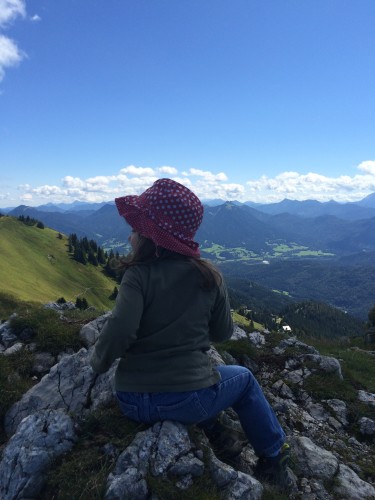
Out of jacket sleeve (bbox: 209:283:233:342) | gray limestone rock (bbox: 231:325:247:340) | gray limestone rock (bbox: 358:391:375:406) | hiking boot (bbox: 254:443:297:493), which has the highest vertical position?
jacket sleeve (bbox: 209:283:233:342)

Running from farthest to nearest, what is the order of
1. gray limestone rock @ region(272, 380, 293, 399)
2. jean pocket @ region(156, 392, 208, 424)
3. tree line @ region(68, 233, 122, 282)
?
1. tree line @ region(68, 233, 122, 282)
2. gray limestone rock @ region(272, 380, 293, 399)
3. jean pocket @ region(156, 392, 208, 424)

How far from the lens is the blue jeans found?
5.78m

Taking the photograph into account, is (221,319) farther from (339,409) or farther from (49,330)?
(49,330)

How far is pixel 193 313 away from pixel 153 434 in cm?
204

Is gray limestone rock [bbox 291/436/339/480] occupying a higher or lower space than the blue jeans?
lower

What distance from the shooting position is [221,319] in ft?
20.5

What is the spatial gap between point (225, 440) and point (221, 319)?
222 centimetres

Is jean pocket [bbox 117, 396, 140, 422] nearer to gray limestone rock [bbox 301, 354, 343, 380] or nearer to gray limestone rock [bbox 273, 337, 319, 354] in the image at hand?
gray limestone rock [bbox 301, 354, 343, 380]

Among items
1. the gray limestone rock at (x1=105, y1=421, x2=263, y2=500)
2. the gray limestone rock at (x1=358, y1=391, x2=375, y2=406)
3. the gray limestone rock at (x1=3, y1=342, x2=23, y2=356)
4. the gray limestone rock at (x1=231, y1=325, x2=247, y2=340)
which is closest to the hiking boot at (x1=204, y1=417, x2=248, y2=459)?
the gray limestone rock at (x1=105, y1=421, x2=263, y2=500)

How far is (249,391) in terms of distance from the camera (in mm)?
6371

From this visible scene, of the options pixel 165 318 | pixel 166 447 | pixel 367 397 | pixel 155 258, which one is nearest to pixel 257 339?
pixel 367 397

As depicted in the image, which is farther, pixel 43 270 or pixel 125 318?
pixel 43 270

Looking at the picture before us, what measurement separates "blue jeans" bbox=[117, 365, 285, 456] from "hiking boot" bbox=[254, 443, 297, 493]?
136 millimetres

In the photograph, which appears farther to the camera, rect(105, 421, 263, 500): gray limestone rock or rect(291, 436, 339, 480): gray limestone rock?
rect(291, 436, 339, 480): gray limestone rock
